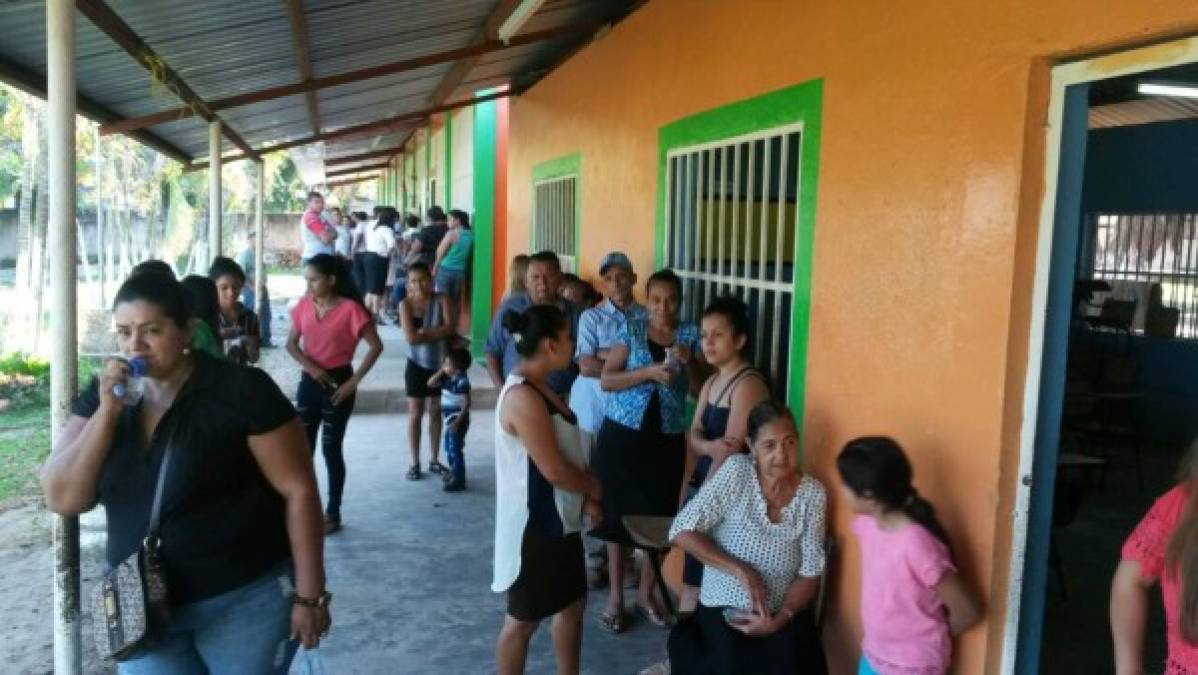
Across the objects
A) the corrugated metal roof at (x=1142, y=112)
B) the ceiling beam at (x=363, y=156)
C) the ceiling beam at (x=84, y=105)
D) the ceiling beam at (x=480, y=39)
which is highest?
the ceiling beam at (x=363, y=156)

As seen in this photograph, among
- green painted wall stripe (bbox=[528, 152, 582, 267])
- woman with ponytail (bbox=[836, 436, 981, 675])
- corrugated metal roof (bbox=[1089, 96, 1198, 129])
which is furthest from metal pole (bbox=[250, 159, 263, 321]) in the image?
woman with ponytail (bbox=[836, 436, 981, 675])

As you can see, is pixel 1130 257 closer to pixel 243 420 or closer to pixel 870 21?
pixel 870 21

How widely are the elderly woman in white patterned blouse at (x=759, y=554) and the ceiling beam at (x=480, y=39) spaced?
3200mm

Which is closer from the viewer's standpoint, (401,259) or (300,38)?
(300,38)

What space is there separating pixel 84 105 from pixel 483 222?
246 inches

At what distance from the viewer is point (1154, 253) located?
29.1 ft

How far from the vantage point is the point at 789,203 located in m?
4.14

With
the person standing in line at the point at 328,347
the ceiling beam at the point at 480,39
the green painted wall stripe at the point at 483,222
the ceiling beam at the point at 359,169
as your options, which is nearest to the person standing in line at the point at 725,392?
the person standing in line at the point at 328,347

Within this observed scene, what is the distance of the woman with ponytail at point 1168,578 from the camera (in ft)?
5.63

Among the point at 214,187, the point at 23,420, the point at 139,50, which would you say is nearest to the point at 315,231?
the point at 23,420

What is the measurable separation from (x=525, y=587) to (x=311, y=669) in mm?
1243

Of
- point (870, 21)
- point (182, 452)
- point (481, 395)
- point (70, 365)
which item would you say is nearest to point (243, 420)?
point (182, 452)

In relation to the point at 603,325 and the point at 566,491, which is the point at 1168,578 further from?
the point at 603,325

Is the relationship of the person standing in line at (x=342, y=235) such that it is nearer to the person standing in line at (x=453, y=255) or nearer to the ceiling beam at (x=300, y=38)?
the person standing in line at (x=453, y=255)
